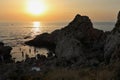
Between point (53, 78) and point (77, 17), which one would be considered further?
point (77, 17)

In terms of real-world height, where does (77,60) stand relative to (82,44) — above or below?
below

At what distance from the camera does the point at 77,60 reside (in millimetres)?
38031

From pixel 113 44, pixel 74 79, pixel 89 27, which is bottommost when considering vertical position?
pixel 74 79

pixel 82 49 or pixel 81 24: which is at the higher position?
pixel 81 24

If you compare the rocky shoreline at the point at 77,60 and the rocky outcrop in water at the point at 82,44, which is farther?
the rocky outcrop in water at the point at 82,44

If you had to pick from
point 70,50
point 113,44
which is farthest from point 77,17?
point 113,44

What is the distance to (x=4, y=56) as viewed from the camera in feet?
232

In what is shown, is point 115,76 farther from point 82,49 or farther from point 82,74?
point 82,49

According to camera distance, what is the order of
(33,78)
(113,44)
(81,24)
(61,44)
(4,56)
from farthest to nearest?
(4,56) < (81,24) < (61,44) < (113,44) < (33,78)

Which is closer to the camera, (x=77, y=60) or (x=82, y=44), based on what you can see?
(x=77, y=60)

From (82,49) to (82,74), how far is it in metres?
27.9

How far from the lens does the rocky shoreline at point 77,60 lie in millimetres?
16484

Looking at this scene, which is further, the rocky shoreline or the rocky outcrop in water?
the rocky outcrop in water

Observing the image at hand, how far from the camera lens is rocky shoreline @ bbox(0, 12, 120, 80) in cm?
1648
